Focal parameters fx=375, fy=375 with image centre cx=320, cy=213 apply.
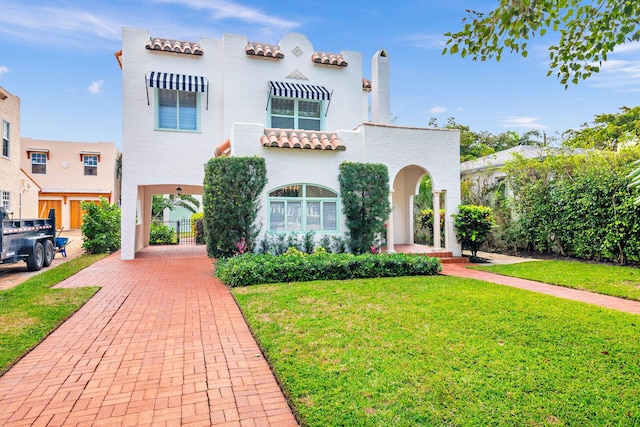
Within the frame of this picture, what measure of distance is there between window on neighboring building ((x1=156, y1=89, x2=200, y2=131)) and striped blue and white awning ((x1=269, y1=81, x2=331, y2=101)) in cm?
360

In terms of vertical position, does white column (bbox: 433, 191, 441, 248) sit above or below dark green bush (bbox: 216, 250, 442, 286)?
above

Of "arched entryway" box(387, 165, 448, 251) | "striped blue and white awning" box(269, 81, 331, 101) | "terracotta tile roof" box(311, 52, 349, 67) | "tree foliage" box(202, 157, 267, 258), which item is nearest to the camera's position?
"tree foliage" box(202, 157, 267, 258)

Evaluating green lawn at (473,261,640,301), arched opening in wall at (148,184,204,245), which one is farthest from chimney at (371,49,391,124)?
arched opening in wall at (148,184,204,245)

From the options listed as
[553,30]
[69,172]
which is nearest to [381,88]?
[553,30]

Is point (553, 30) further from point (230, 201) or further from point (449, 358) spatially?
point (230, 201)

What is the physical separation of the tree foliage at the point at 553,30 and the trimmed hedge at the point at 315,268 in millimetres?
7250

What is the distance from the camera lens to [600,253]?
1382cm

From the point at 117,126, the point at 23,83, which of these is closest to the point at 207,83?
the point at 117,126

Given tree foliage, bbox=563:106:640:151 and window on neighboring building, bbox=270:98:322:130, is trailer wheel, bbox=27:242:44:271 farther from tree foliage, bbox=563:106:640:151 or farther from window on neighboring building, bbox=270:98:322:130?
tree foliage, bbox=563:106:640:151

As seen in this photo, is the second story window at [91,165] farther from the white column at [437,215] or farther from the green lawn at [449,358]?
the green lawn at [449,358]

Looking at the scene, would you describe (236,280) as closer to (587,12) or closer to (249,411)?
(249,411)

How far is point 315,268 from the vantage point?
36.2 ft

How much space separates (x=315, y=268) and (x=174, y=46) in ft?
41.3

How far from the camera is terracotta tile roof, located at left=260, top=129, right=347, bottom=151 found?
13.5 meters
